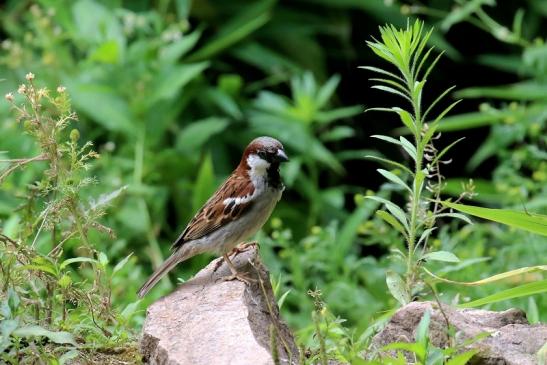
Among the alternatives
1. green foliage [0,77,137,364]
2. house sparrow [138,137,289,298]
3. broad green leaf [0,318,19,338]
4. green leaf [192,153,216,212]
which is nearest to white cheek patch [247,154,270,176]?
house sparrow [138,137,289,298]

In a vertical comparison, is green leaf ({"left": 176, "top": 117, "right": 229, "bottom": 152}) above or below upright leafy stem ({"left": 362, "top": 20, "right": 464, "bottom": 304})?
below

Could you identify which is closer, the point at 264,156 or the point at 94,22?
the point at 264,156

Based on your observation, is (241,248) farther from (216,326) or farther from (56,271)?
(56,271)

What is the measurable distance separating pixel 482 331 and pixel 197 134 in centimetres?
373

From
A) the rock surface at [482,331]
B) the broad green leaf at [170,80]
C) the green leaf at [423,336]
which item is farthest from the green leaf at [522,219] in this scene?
→ the broad green leaf at [170,80]

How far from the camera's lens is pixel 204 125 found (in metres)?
6.58

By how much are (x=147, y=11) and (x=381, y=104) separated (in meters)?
1.90

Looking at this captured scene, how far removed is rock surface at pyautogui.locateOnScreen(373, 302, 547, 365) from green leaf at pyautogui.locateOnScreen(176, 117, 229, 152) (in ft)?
11.2

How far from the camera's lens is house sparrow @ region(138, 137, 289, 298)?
4.21m

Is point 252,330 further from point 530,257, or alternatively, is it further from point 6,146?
point 6,146

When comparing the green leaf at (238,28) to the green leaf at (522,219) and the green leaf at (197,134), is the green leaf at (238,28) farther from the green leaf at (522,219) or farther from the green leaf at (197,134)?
the green leaf at (522,219)

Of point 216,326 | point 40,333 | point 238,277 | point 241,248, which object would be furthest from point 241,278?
point 40,333

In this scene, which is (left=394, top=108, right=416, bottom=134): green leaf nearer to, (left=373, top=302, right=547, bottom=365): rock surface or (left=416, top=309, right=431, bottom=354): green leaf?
(left=373, top=302, right=547, bottom=365): rock surface

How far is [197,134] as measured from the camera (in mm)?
Answer: 6555
